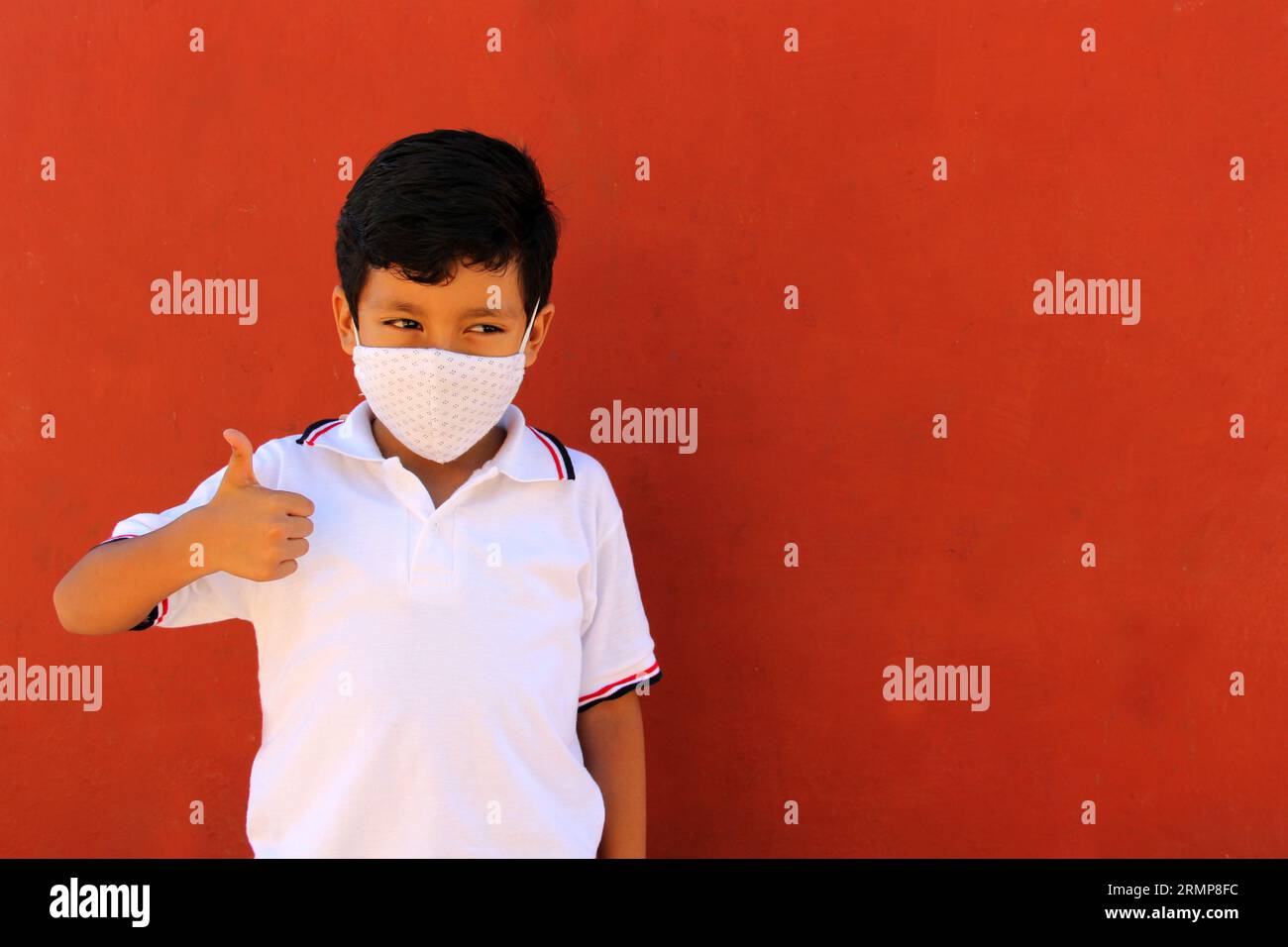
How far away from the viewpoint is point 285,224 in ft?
7.22

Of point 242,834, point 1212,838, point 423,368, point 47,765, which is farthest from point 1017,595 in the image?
point 47,765

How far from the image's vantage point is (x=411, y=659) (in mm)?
1566

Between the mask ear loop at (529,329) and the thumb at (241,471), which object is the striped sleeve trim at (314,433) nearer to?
the thumb at (241,471)

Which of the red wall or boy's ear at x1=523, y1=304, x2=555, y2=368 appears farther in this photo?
the red wall

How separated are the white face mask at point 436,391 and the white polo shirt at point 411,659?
6cm

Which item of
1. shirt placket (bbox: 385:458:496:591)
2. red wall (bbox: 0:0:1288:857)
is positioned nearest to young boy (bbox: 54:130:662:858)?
shirt placket (bbox: 385:458:496:591)

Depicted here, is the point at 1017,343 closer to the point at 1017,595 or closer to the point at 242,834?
the point at 1017,595

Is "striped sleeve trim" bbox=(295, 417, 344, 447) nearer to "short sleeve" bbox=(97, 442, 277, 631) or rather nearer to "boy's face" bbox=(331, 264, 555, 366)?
"short sleeve" bbox=(97, 442, 277, 631)

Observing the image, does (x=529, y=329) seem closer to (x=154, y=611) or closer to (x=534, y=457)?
(x=534, y=457)

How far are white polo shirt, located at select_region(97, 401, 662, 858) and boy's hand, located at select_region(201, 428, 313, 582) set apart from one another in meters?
0.08

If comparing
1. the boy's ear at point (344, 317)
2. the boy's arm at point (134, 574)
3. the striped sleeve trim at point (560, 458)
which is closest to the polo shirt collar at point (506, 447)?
the striped sleeve trim at point (560, 458)

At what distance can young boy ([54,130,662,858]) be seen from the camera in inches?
61.1

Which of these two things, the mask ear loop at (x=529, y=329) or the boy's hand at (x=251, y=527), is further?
the mask ear loop at (x=529, y=329)

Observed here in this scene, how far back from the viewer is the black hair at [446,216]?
1598 millimetres
